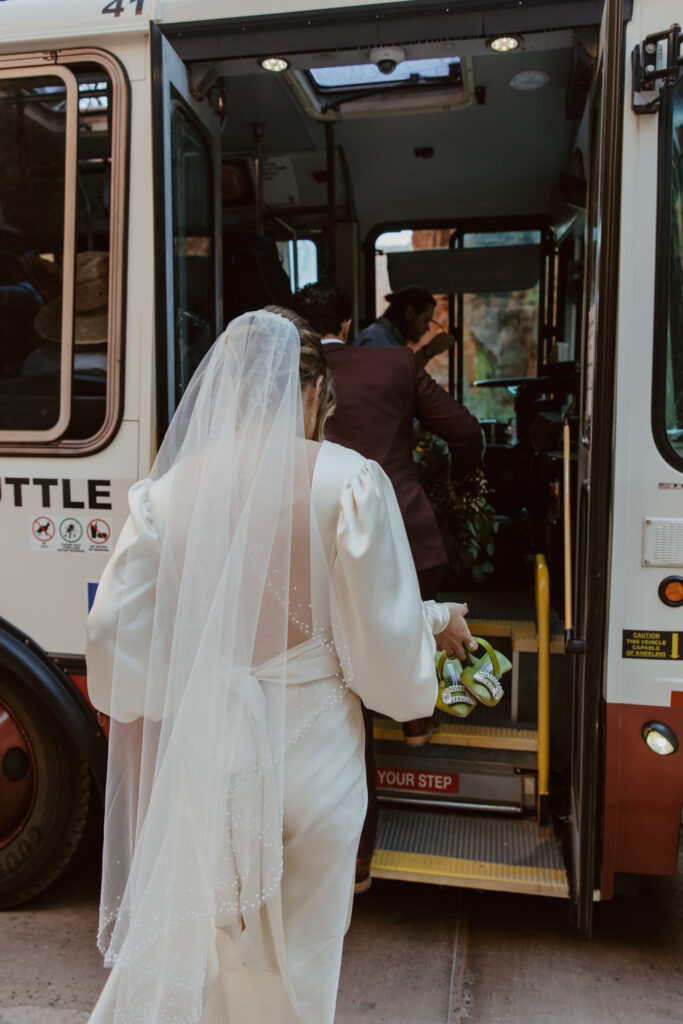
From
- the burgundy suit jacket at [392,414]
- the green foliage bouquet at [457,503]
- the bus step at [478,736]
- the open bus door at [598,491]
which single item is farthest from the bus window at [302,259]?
the bus step at [478,736]

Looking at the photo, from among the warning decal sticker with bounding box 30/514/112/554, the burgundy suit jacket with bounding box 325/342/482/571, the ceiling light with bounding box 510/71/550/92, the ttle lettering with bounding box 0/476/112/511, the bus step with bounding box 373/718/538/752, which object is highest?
the ceiling light with bounding box 510/71/550/92

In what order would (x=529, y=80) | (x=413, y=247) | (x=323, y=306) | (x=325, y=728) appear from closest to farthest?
1. (x=325, y=728)
2. (x=323, y=306)
3. (x=529, y=80)
4. (x=413, y=247)

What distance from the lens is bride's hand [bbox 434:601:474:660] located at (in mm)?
2016

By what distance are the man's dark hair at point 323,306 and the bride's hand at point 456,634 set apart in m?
1.25

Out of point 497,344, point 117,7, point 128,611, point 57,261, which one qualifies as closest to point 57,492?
point 57,261

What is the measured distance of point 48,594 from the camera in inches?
107

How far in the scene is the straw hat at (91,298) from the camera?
2660 mm

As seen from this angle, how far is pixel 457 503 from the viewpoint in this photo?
3492 millimetres

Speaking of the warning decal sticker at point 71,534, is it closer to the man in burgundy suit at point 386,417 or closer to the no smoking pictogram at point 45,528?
the no smoking pictogram at point 45,528

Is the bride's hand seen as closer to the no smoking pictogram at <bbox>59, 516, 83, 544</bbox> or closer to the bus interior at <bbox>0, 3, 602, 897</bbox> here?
the bus interior at <bbox>0, 3, 602, 897</bbox>

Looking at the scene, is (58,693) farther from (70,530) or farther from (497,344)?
(497,344)

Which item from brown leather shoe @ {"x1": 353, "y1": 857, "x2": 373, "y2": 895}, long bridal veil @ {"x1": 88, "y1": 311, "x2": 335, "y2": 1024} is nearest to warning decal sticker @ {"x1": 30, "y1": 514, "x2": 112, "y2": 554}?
long bridal veil @ {"x1": 88, "y1": 311, "x2": 335, "y2": 1024}

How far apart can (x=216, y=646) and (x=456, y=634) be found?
1.98 ft

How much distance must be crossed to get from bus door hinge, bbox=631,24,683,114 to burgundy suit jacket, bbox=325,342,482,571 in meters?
0.99
